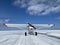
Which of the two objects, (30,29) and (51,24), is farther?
(51,24)

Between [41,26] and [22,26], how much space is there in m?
5.23

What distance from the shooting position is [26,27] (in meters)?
33.9

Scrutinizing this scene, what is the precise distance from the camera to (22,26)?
33719 mm

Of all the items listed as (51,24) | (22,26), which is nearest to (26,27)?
(22,26)

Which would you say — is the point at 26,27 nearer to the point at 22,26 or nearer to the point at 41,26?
the point at 22,26

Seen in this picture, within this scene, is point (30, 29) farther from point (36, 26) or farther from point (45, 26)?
point (45, 26)

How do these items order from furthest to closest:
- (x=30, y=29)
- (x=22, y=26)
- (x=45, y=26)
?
(x=45, y=26), (x=22, y=26), (x=30, y=29)

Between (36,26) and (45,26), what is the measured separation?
2.81m

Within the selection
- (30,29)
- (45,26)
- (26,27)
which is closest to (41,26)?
(45,26)

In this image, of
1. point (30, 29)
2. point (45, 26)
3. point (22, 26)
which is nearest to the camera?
point (30, 29)

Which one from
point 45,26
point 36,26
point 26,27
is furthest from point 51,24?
point 26,27

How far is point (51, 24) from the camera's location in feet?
120

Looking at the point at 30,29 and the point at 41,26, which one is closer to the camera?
the point at 30,29

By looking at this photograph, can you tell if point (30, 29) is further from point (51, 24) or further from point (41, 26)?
point (51, 24)
